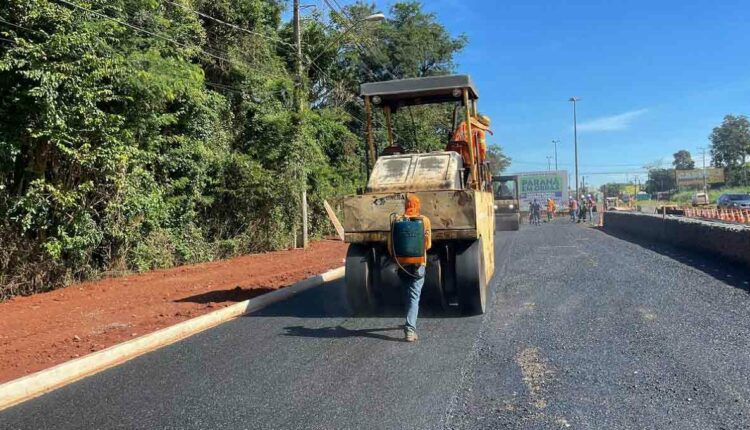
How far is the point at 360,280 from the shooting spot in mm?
8359

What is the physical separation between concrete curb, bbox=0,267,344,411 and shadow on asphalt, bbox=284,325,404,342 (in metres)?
1.37

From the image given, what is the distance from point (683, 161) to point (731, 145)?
45.3 m

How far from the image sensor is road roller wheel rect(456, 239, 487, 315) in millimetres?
8031

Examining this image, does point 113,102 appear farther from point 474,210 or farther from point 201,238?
point 474,210

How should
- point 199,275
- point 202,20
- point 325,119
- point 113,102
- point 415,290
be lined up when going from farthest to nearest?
1. point 325,119
2. point 202,20
3. point 199,275
4. point 113,102
5. point 415,290

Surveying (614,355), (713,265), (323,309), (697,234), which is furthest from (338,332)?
(697,234)

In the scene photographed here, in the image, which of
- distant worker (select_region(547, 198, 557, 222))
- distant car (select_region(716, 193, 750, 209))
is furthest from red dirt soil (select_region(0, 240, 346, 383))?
distant car (select_region(716, 193, 750, 209))

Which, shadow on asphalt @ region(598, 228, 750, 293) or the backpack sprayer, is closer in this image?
the backpack sprayer

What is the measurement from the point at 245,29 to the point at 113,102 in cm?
844

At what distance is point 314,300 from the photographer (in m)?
10.2

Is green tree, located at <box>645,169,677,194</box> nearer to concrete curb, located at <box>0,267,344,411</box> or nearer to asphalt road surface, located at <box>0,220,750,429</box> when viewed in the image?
asphalt road surface, located at <box>0,220,750,429</box>

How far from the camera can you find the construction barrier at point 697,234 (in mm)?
12227

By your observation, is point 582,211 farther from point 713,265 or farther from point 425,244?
point 425,244

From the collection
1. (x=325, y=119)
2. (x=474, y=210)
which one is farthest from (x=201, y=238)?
(x=474, y=210)
